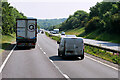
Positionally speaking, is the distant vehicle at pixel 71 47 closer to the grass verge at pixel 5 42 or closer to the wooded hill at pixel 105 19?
the grass verge at pixel 5 42

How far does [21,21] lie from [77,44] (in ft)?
41.6

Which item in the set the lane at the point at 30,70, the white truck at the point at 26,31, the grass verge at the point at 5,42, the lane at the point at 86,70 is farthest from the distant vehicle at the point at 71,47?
the white truck at the point at 26,31

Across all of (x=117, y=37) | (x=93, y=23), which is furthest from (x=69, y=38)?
(x=93, y=23)

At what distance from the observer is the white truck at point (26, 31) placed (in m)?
29.6

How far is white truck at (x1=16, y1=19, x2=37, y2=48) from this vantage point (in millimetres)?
29625

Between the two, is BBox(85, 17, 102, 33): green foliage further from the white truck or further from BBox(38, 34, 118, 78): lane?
BBox(38, 34, 118, 78): lane

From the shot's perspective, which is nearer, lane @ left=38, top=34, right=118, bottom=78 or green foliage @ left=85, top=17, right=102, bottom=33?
lane @ left=38, top=34, right=118, bottom=78

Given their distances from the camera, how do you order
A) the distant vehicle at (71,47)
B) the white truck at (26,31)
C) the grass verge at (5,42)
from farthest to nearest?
the grass verge at (5,42) → the white truck at (26,31) → the distant vehicle at (71,47)

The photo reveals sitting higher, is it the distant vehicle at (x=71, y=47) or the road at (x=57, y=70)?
the distant vehicle at (x=71, y=47)

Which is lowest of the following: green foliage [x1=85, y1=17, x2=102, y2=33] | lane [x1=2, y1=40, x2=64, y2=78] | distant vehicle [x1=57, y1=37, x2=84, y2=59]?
Result: lane [x1=2, y1=40, x2=64, y2=78]

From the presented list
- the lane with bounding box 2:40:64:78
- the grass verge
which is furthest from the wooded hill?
the lane with bounding box 2:40:64:78

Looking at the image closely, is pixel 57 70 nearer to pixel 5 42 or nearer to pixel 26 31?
pixel 26 31

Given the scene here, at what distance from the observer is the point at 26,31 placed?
98.2 ft

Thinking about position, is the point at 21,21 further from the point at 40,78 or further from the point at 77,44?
the point at 40,78
